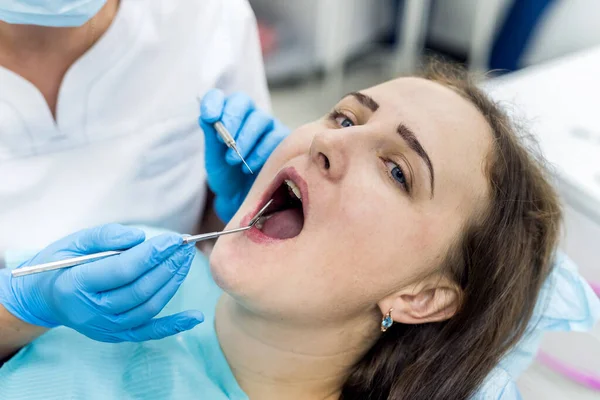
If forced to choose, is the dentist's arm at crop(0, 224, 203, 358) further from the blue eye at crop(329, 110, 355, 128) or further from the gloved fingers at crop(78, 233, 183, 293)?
the blue eye at crop(329, 110, 355, 128)

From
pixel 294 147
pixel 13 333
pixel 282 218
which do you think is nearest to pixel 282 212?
pixel 282 218

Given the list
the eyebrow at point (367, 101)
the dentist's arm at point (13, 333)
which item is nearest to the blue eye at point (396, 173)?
the eyebrow at point (367, 101)

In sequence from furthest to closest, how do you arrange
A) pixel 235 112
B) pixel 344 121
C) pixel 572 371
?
1. pixel 572 371
2. pixel 235 112
3. pixel 344 121

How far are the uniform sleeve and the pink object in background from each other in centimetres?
90

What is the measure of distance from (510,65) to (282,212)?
183 cm

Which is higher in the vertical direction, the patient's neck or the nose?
the nose

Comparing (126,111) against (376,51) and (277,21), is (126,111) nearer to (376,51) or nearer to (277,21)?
(277,21)

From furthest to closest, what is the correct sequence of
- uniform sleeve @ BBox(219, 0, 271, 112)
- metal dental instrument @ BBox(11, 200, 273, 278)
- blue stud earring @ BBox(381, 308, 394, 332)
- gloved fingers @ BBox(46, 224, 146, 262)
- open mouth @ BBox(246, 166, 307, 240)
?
1. uniform sleeve @ BBox(219, 0, 271, 112)
2. open mouth @ BBox(246, 166, 307, 240)
3. blue stud earring @ BBox(381, 308, 394, 332)
4. gloved fingers @ BBox(46, 224, 146, 262)
5. metal dental instrument @ BBox(11, 200, 273, 278)

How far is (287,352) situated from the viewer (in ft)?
3.44

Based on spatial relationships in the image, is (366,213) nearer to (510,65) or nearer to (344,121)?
(344,121)

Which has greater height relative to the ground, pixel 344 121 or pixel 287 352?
pixel 344 121

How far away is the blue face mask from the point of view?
1011 millimetres

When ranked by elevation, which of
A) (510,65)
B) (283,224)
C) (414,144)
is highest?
(414,144)

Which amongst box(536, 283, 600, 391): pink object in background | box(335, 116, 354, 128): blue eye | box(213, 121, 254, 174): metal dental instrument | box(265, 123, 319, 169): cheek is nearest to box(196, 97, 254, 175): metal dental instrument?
box(213, 121, 254, 174): metal dental instrument
